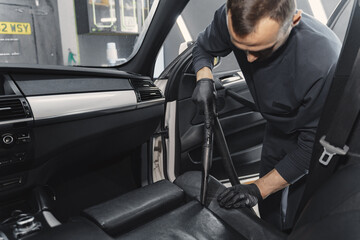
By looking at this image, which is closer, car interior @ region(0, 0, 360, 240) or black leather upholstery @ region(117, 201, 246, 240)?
car interior @ region(0, 0, 360, 240)

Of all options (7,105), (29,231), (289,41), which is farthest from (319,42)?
(29,231)

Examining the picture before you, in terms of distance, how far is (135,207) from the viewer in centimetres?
97

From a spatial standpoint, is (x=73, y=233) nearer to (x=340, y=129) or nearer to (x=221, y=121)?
(x=340, y=129)

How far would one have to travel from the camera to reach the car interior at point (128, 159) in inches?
24.6

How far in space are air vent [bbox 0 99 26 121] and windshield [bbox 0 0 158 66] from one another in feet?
3.93

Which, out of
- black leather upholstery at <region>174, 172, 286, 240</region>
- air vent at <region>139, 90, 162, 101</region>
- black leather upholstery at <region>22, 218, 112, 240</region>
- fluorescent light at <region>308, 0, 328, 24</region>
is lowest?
black leather upholstery at <region>174, 172, 286, 240</region>

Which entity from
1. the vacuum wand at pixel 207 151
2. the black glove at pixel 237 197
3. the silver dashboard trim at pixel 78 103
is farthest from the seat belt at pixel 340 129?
the silver dashboard trim at pixel 78 103

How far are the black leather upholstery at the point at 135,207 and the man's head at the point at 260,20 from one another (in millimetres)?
601

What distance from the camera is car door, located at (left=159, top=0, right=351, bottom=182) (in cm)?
146

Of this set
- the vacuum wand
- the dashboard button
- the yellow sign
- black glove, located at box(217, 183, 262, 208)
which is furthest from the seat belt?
the yellow sign

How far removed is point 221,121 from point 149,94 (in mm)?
589

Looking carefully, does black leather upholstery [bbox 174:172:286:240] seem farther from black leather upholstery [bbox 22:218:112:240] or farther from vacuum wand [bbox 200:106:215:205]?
black leather upholstery [bbox 22:218:112:240]

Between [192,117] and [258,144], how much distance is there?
1.98ft

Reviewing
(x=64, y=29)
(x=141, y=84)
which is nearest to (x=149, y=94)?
(x=141, y=84)
